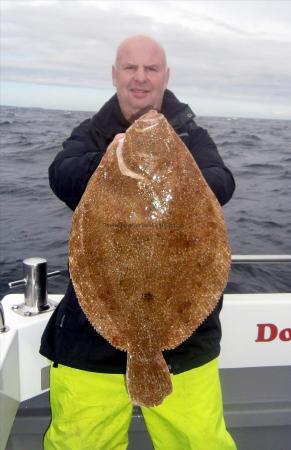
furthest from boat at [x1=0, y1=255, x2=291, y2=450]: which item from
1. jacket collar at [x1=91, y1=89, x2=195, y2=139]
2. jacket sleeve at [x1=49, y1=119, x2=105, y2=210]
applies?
jacket collar at [x1=91, y1=89, x2=195, y2=139]

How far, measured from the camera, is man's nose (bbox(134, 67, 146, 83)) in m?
2.65

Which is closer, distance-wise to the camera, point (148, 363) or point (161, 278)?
point (161, 278)

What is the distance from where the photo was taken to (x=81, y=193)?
8.04 feet

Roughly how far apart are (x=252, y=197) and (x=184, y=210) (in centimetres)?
1040

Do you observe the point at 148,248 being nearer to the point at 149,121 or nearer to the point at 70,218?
the point at 149,121

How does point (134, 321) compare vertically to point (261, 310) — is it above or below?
above

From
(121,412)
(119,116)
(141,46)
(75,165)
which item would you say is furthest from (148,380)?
(141,46)

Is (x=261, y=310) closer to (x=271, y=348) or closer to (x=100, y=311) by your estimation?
(x=271, y=348)

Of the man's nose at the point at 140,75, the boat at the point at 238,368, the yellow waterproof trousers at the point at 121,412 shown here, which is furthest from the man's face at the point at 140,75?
the yellow waterproof trousers at the point at 121,412

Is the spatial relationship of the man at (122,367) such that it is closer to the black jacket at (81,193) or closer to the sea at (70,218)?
the black jacket at (81,193)

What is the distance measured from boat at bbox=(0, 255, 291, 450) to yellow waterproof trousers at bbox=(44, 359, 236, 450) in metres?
0.45

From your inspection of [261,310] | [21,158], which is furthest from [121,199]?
[21,158]

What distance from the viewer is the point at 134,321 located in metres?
2.22

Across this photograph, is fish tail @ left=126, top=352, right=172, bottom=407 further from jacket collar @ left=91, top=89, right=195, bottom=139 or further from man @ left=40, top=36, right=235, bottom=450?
jacket collar @ left=91, top=89, right=195, bottom=139
